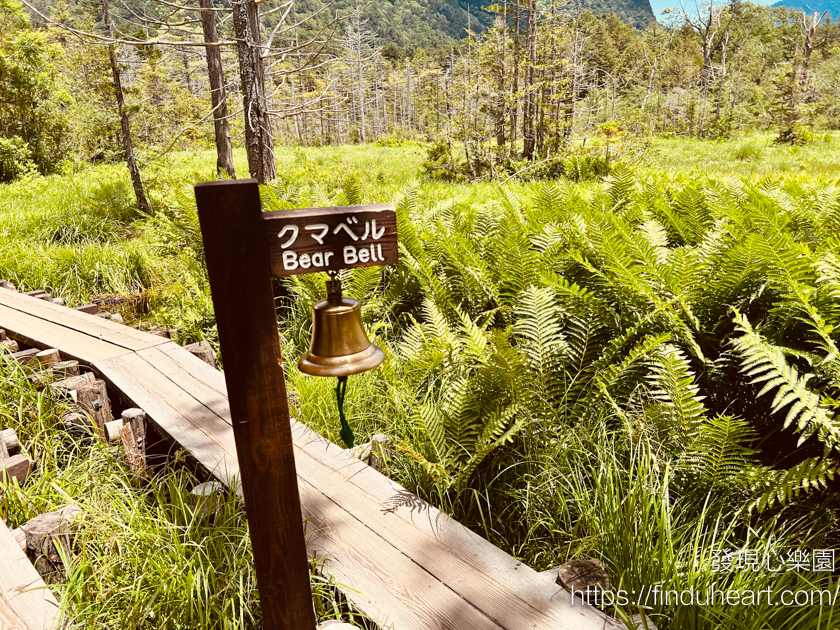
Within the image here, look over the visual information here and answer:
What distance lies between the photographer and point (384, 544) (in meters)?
2.00

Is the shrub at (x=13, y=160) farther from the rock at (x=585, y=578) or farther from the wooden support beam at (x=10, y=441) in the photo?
the rock at (x=585, y=578)

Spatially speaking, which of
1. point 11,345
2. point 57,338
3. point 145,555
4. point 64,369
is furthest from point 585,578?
point 11,345

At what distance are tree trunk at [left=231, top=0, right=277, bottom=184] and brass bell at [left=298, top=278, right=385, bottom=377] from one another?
536cm

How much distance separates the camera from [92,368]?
362 cm

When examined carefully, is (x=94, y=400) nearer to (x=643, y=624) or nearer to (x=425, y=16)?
(x=643, y=624)

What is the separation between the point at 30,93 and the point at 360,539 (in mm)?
19649

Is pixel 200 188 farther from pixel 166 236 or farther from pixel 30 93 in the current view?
pixel 30 93

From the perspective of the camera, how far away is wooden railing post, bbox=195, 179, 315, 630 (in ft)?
3.74

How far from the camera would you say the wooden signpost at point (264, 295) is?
115cm

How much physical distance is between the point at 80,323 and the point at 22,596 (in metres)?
3.23

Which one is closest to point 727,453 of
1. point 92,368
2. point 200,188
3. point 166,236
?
point 200,188

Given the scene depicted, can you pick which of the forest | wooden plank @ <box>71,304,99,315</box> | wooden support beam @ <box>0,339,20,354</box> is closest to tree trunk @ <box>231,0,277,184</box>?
the forest

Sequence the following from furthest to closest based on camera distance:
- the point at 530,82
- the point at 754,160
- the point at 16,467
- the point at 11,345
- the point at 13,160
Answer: the point at 13,160, the point at 754,160, the point at 530,82, the point at 11,345, the point at 16,467

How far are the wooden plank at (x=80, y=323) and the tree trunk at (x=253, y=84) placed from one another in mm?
2692
